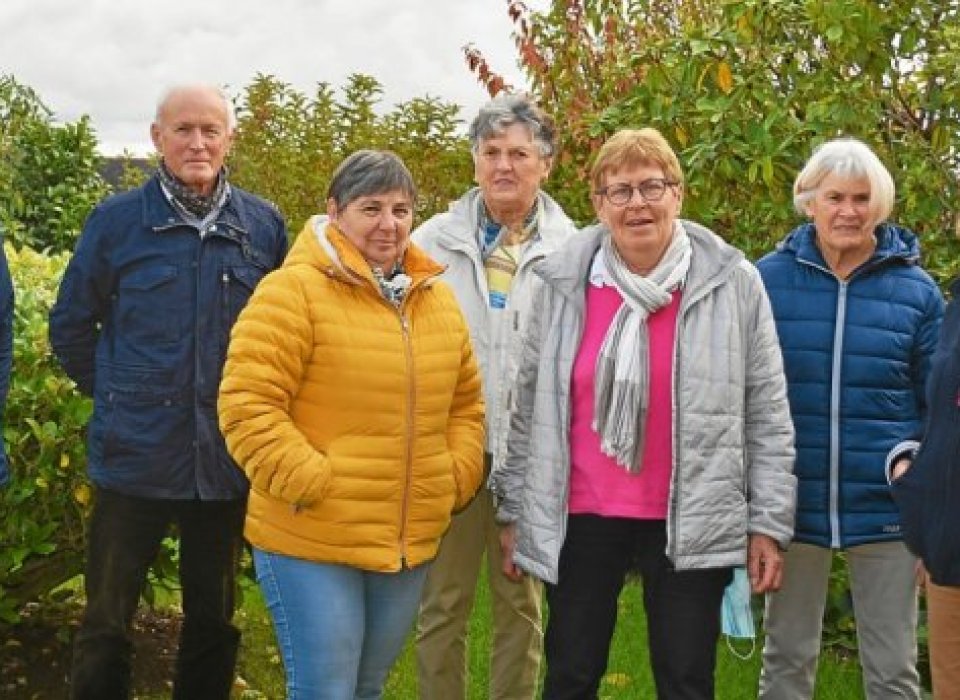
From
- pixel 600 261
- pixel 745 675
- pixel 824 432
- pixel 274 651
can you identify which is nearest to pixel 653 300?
pixel 600 261

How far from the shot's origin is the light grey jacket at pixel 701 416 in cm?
400

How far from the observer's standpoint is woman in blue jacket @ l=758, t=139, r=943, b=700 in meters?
4.43

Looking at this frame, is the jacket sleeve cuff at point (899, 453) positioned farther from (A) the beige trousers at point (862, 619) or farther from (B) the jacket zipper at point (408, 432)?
(B) the jacket zipper at point (408, 432)

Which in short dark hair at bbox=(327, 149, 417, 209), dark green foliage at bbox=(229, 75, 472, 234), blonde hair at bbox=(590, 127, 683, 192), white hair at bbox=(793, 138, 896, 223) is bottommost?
short dark hair at bbox=(327, 149, 417, 209)

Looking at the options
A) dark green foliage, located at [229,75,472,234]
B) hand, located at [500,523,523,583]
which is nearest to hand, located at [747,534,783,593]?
hand, located at [500,523,523,583]

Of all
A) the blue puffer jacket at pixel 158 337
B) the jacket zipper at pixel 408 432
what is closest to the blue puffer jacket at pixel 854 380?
the jacket zipper at pixel 408 432

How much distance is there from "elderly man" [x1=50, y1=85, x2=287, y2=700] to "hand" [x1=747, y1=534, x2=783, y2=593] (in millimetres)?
1655

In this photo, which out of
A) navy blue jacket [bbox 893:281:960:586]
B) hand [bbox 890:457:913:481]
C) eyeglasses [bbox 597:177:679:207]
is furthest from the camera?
hand [bbox 890:457:913:481]

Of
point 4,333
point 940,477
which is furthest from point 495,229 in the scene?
point 940,477

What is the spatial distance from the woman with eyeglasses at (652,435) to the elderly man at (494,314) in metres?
0.57

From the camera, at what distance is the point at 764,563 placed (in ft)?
13.6

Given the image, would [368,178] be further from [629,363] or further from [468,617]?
[468,617]

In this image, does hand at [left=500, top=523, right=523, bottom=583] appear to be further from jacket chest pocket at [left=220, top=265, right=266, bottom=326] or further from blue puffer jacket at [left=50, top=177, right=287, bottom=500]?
jacket chest pocket at [left=220, top=265, right=266, bottom=326]

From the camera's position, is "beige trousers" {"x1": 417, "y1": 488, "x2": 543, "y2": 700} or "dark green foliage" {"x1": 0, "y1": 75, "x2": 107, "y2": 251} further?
"dark green foliage" {"x1": 0, "y1": 75, "x2": 107, "y2": 251}
